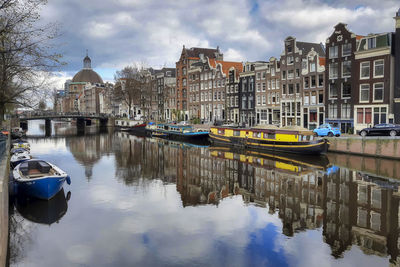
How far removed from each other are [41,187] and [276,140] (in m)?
28.9

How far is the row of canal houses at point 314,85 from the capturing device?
44875 mm

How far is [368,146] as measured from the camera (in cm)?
3728

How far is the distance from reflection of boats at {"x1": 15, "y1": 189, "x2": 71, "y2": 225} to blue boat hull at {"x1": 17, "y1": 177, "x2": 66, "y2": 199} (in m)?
0.41

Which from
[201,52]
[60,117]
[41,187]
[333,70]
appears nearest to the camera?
[41,187]

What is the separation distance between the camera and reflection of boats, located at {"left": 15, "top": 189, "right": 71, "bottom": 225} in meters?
19.8

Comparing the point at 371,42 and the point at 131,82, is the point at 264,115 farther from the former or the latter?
the point at 131,82

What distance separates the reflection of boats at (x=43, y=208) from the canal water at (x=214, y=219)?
0.18 ft

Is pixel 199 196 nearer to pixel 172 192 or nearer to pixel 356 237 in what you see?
pixel 172 192

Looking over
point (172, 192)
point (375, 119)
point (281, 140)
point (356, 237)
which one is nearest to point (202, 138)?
point (281, 140)

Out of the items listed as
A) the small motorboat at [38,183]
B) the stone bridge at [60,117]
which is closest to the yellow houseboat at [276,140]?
the small motorboat at [38,183]

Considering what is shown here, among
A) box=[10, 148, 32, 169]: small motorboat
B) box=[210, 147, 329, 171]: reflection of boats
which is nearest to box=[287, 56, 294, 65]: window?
box=[210, 147, 329, 171]: reflection of boats

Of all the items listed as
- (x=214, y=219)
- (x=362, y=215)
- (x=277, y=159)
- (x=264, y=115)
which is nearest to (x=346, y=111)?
(x=277, y=159)

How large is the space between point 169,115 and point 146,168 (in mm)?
65190

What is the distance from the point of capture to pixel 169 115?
3947 inches
